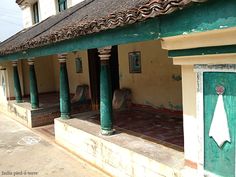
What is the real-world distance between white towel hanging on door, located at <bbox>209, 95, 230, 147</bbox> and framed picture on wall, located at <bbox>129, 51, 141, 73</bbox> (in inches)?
243

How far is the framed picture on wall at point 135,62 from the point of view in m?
10.1

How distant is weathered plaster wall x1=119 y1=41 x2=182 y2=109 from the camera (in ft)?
29.1

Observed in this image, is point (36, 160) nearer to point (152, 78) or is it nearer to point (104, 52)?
point (104, 52)

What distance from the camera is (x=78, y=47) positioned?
723cm

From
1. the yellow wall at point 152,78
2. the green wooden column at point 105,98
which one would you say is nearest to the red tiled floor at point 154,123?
the yellow wall at point 152,78

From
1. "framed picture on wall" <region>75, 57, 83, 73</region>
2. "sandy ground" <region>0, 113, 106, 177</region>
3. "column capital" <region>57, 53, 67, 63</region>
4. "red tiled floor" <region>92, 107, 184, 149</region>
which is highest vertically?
"column capital" <region>57, 53, 67, 63</region>

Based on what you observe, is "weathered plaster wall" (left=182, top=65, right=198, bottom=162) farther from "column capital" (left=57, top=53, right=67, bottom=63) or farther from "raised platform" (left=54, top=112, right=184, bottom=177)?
"column capital" (left=57, top=53, right=67, bottom=63)

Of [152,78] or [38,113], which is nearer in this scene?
[152,78]

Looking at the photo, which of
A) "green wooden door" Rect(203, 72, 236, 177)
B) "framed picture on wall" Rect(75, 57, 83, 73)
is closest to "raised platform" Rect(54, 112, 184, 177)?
"green wooden door" Rect(203, 72, 236, 177)

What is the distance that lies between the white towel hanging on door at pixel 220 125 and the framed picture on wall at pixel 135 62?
6165 millimetres

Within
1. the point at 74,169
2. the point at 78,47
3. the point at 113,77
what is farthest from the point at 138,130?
the point at 113,77

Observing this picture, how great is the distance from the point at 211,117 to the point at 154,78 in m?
5.47

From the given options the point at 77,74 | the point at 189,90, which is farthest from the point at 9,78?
the point at 189,90

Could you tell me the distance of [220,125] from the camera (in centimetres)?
402
